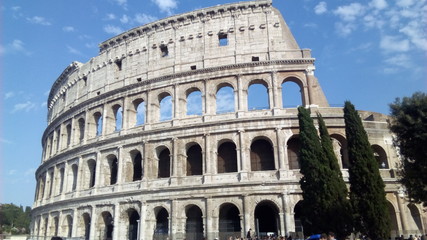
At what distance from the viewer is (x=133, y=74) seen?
25.6 metres

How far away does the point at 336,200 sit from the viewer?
50.0 feet

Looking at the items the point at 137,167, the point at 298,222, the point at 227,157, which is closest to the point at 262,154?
the point at 227,157

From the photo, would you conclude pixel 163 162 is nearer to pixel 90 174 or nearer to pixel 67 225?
pixel 90 174

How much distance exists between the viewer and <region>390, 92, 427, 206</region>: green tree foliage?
1418 centimetres

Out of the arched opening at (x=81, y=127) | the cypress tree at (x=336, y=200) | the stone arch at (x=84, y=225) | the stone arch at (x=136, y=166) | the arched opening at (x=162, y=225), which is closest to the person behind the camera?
the cypress tree at (x=336, y=200)

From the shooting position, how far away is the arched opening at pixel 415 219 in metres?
19.4

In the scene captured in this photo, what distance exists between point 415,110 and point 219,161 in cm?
1118

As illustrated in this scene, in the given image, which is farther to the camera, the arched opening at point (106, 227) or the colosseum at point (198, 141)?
the arched opening at point (106, 227)

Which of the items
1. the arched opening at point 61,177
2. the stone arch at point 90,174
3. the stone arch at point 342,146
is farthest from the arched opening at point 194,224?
the arched opening at point 61,177

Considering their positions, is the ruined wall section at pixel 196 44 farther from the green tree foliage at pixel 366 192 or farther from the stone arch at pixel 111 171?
the green tree foliage at pixel 366 192

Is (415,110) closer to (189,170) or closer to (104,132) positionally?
(189,170)

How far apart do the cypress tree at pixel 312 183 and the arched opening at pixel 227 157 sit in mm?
5755

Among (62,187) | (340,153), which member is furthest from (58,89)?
(340,153)

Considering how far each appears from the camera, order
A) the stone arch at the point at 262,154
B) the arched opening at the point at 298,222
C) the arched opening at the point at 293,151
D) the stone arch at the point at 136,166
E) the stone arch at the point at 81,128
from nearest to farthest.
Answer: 1. the arched opening at the point at 298,222
2. the arched opening at the point at 293,151
3. the stone arch at the point at 262,154
4. the stone arch at the point at 136,166
5. the stone arch at the point at 81,128
